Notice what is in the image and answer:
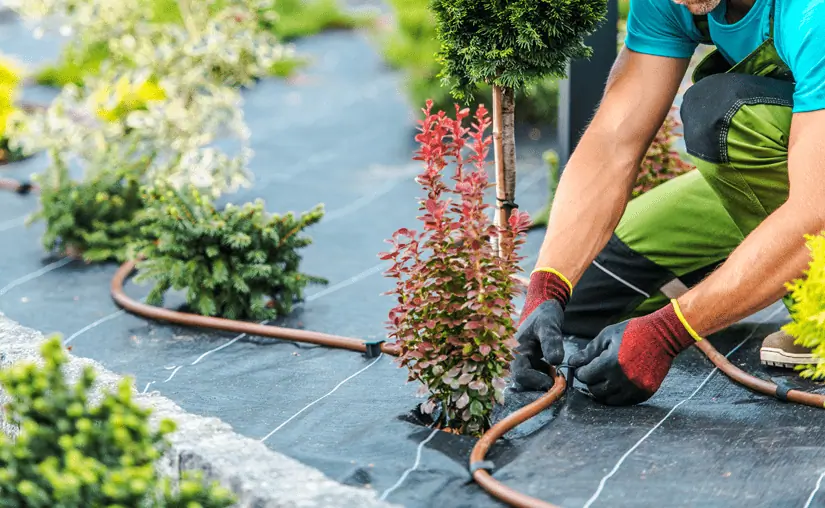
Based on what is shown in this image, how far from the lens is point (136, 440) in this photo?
1.88 m

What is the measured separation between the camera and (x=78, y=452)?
5.94 ft

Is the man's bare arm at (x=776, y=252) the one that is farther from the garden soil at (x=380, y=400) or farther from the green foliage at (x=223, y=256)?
the green foliage at (x=223, y=256)

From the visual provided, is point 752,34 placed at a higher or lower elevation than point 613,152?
higher

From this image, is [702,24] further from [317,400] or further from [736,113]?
[317,400]

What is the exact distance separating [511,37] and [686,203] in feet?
2.90

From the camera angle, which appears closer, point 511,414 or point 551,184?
point 511,414

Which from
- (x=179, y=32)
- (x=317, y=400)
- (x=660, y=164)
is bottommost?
→ (x=317, y=400)

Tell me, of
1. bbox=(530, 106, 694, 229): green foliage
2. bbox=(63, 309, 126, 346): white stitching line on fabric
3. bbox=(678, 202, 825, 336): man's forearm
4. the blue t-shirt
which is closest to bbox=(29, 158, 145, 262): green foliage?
bbox=(63, 309, 126, 346): white stitching line on fabric

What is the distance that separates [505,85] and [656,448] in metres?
1.07

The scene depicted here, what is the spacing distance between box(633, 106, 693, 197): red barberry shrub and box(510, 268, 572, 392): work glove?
0.89 meters

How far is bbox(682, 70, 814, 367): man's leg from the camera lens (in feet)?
8.98

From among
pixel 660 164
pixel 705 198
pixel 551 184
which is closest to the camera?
pixel 705 198

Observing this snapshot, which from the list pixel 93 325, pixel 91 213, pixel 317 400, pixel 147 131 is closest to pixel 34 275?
pixel 91 213

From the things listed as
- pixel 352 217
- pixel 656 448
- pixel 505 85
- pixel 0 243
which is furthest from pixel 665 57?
pixel 0 243
